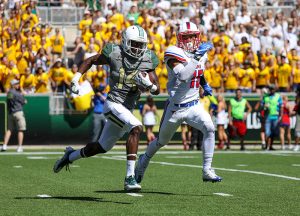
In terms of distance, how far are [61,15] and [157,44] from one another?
12.9 feet

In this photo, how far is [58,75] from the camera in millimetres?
26234

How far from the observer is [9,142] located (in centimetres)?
2541

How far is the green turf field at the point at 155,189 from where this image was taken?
9.84m

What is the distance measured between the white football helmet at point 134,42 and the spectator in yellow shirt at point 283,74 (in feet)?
53.7

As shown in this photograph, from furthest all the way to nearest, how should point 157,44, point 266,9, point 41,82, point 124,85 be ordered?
point 266,9
point 157,44
point 41,82
point 124,85

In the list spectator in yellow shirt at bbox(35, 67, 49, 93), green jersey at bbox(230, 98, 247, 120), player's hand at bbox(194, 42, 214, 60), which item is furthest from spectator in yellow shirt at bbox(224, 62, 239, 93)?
player's hand at bbox(194, 42, 214, 60)

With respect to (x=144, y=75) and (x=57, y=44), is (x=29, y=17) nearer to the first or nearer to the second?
(x=57, y=44)

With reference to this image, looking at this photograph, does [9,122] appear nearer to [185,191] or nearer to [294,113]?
[294,113]

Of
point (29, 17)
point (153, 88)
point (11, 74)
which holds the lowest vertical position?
point (11, 74)

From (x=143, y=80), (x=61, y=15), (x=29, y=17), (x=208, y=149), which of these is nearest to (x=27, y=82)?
(x=29, y=17)

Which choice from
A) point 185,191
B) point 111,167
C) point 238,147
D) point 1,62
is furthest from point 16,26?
point 185,191

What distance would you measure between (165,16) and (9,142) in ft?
24.1

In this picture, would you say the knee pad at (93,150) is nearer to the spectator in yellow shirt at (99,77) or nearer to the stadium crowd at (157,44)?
the stadium crowd at (157,44)

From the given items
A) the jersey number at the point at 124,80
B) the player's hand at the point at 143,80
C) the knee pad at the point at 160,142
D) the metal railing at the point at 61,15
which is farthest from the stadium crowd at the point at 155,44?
the player's hand at the point at 143,80
